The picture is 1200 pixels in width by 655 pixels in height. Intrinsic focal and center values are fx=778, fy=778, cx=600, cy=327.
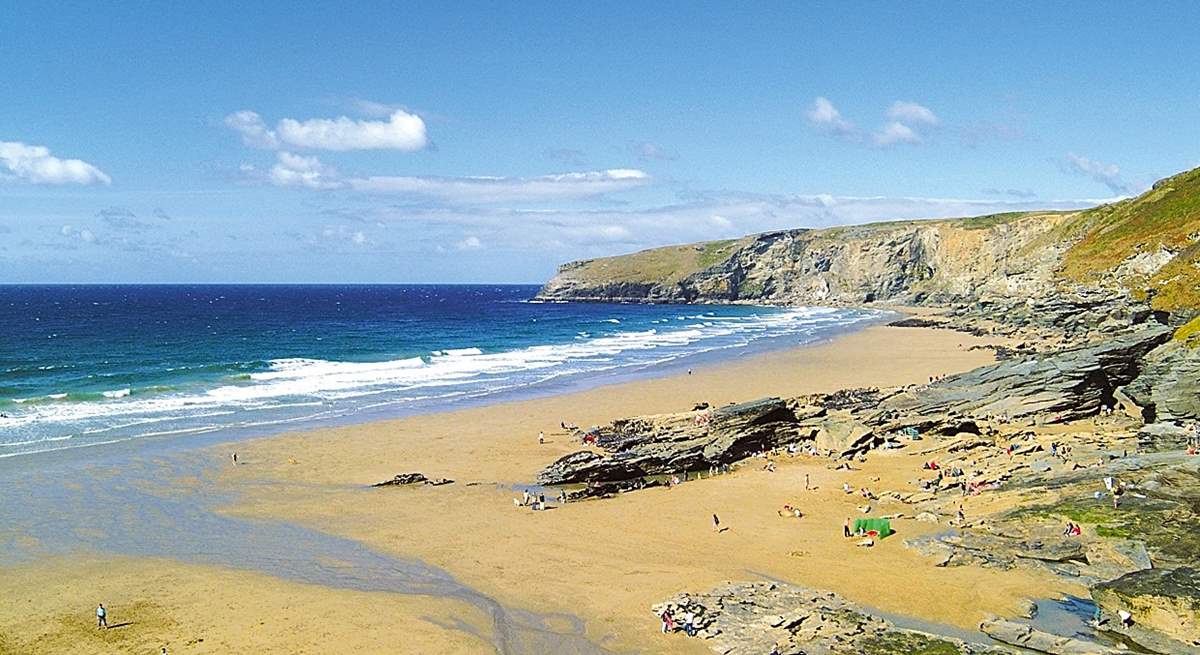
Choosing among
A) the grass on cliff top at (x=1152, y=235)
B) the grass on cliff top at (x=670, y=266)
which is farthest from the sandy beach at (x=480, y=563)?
the grass on cliff top at (x=670, y=266)

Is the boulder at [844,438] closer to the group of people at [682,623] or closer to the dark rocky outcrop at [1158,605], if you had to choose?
the dark rocky outcrop at [1158,605]

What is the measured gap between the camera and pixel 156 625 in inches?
721

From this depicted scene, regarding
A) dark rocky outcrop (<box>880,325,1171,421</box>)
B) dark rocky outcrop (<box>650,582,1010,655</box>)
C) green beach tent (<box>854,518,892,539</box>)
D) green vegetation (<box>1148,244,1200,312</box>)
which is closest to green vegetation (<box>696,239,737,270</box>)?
green vegetation (<box>1148,244,1200,312</box>)

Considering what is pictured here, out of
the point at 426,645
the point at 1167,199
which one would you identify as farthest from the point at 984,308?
the point at 426,645

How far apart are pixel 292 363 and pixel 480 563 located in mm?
47746

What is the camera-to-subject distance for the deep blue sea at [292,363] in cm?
4269

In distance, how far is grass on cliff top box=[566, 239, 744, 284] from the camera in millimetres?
179875

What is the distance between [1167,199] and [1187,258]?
29360mm

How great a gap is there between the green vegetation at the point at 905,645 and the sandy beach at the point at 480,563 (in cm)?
186

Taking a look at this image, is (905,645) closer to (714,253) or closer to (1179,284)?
(1179,284)

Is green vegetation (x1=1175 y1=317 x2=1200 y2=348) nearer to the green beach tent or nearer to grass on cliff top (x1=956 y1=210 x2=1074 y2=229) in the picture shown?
the green beach tent

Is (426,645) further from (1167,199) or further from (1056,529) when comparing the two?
(1167,199)

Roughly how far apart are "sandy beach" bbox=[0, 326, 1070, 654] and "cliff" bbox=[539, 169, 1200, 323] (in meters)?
37.7

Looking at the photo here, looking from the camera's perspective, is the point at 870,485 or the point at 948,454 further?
the point at 948,454
